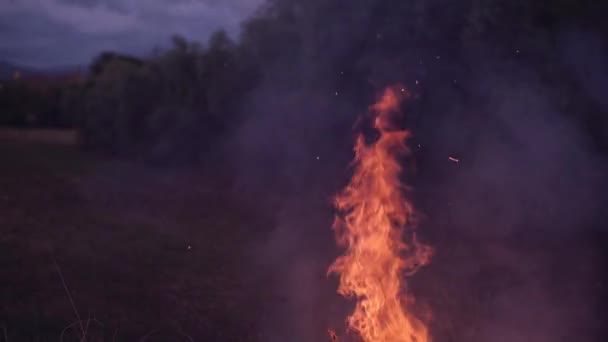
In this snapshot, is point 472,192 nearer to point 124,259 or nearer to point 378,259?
point 378,259

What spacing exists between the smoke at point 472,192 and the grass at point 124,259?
599 mm

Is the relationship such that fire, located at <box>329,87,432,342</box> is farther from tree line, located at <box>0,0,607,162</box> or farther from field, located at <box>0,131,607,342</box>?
tree line, located at <box>0,0,607,162</box>

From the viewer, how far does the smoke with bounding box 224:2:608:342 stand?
6.17 m

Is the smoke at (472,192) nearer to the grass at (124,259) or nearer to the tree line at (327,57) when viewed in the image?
the tree line at (327,57)

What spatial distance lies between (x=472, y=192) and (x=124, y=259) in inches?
211

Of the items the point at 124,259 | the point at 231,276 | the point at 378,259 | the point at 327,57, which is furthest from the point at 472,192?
the point at 124,259

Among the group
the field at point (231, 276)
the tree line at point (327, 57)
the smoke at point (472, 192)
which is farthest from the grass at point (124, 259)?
the tree line at point (327, 57)

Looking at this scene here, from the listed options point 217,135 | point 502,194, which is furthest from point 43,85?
point 502,194

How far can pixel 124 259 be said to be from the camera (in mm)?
7754

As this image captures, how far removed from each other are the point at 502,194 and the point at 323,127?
12.6 ft

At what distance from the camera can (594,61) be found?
8.47 meters

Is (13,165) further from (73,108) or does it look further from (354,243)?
(354,243)

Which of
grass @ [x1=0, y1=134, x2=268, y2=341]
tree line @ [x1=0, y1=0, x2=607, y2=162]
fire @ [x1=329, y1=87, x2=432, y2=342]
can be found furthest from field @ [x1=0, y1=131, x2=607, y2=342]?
tree line @ [x1=0, y1=0, x2=607, y2=162]

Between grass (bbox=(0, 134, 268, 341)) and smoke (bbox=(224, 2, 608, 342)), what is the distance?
599mm
